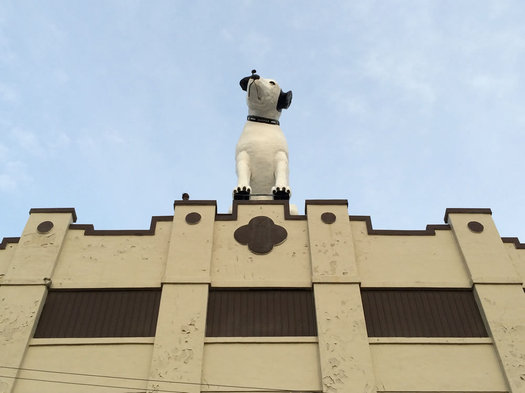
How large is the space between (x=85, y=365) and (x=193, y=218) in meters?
3.68

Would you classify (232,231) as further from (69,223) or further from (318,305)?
(69,223)

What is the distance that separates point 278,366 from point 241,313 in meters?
1.30

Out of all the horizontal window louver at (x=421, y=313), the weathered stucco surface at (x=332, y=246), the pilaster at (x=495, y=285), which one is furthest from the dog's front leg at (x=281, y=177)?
the pilaster at (x=495, y=285)

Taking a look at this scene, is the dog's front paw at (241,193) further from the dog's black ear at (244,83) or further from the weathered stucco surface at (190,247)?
the dog's black ear at (244,83)

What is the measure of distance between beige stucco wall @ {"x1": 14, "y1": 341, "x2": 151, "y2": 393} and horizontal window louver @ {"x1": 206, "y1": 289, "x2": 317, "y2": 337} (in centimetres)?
137

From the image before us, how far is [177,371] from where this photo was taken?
9891 mm

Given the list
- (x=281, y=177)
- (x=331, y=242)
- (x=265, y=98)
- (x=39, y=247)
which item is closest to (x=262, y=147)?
(x=281, y=177)

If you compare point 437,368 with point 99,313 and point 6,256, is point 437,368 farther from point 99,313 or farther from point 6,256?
point 6,256

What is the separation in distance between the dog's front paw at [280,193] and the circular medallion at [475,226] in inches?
161

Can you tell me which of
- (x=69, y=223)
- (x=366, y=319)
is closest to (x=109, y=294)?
(x=69, y=223)

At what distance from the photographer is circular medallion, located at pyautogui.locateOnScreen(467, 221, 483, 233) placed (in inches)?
484

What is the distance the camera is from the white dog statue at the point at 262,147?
14.4 m

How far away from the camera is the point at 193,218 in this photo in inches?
486

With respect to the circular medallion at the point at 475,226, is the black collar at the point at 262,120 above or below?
above
